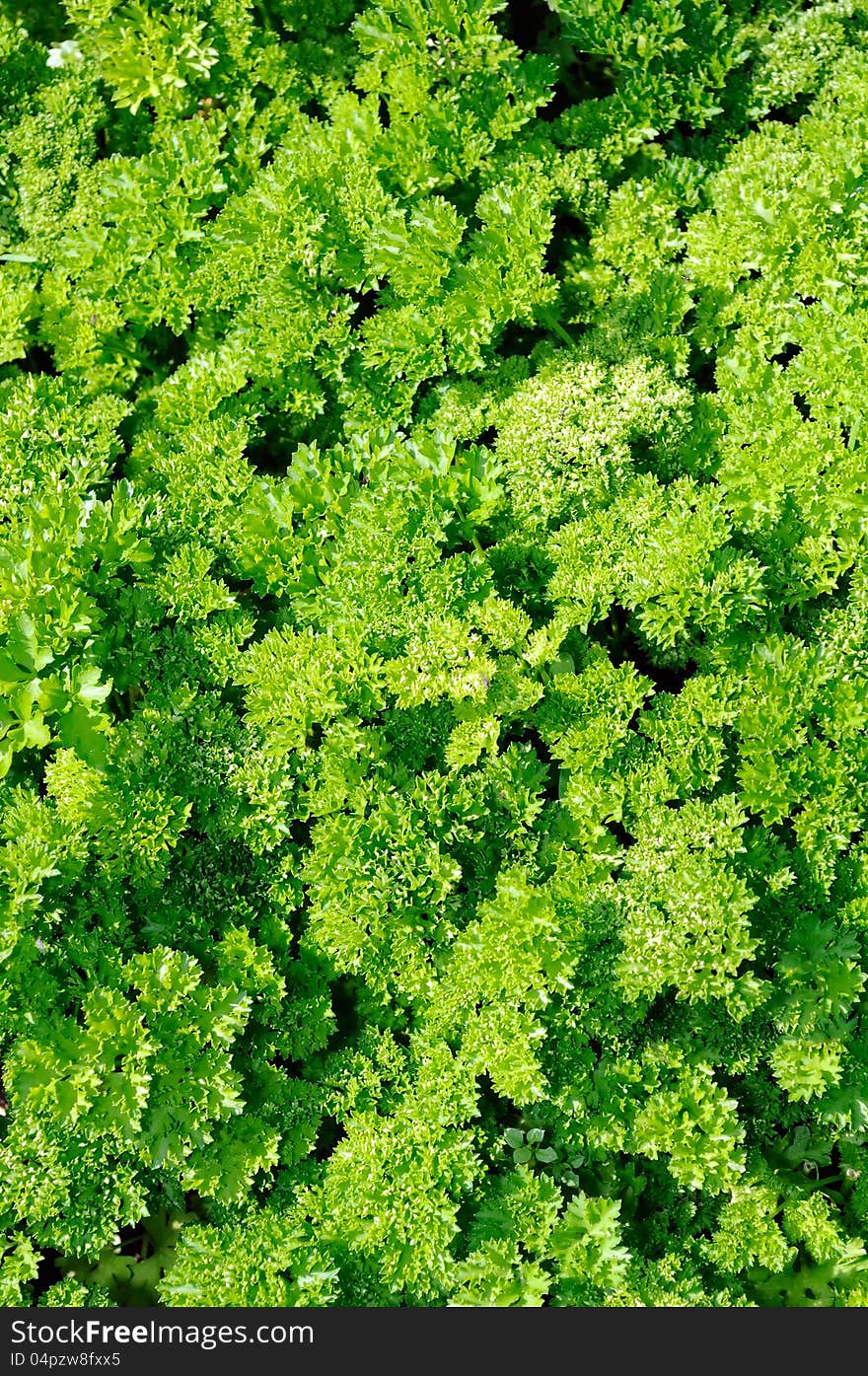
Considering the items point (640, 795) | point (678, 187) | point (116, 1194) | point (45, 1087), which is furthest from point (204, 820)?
point (678, 187)

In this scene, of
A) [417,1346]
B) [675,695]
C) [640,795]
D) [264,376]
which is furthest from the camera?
[264,376]

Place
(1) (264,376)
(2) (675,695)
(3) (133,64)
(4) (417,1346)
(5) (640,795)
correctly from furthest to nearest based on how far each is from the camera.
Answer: (3) (133,64), (1) (264,376), (2) (675,695), (5) (640,795), (4) (417,1346)

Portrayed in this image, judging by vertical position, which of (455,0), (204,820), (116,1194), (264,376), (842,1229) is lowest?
(842,1229)

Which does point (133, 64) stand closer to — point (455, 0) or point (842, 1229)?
point (455, 0)

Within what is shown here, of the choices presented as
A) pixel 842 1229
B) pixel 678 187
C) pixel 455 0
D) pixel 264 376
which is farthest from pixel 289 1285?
pixel 455 0

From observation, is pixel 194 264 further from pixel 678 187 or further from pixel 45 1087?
pixel 45 1087

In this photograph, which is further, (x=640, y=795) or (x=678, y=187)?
(x=678, y=187)

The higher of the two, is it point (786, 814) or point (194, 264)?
point (194, 264)
